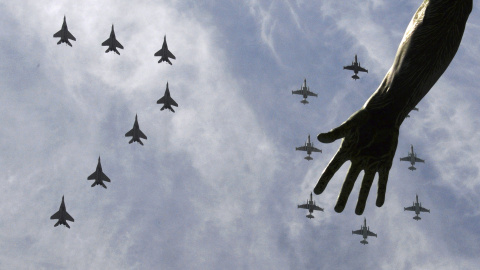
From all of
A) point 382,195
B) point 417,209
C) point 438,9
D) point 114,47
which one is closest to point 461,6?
point 438,9

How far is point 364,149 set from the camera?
6547 mm

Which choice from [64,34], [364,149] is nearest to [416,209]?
[64,34]

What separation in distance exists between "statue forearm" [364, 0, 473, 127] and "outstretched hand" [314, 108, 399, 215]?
0.10m

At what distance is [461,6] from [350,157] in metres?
1.43

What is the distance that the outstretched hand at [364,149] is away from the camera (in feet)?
21.3

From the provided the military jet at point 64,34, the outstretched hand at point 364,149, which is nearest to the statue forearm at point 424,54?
the outstretched hand at point 364,149

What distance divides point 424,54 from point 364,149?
0.86 meters

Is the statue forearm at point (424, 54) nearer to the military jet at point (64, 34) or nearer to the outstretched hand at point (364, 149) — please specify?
the outstretched hand at point (364, 149)

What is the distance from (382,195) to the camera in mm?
6492

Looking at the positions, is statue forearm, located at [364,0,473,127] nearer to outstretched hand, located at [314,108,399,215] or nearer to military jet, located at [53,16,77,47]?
outstretched hand, located at [314,108,399,215]

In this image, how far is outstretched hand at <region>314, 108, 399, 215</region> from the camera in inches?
255

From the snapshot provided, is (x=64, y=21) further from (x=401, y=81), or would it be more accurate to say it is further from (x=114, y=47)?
(x=401, y=81)

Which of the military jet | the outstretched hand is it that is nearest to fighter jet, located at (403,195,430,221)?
the military jet

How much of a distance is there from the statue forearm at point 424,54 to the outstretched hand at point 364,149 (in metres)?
0.10
